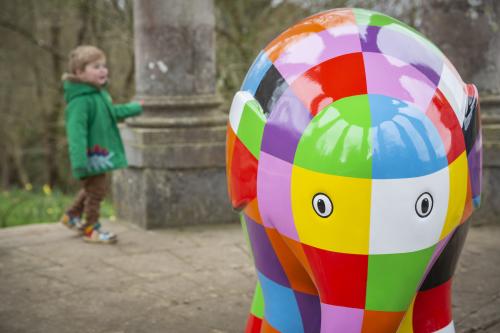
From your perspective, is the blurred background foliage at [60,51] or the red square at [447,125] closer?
the red square at [447,125]

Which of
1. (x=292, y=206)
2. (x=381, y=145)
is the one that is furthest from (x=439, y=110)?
(x=292, y=206)

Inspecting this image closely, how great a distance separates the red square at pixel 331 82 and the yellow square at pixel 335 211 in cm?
19

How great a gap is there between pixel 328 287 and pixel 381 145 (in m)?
0.40

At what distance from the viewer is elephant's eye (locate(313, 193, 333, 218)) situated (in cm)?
178

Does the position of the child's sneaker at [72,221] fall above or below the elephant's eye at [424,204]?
below

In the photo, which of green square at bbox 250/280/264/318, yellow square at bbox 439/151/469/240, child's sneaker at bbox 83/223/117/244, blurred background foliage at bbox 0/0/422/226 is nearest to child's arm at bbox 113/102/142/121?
child's sneaker at bbox 83/223/117/244

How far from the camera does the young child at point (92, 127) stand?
4.55m

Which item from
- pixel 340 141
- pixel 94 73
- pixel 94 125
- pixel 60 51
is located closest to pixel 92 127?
pixel 94 125

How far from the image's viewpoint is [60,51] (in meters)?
12.1

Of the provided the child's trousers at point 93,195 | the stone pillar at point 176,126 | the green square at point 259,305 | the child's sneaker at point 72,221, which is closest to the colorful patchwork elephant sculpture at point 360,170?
the green square at point 259,305

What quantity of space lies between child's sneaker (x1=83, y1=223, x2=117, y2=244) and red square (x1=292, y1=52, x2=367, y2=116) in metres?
3.07

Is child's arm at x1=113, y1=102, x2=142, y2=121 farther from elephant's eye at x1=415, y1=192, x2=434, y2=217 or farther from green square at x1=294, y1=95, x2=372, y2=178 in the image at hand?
elephant's eye at x1=415, y1=192, x2=434, y2=217

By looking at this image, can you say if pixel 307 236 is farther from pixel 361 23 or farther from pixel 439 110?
pixel 361 23

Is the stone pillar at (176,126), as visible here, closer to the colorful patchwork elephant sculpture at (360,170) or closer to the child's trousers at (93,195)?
the child's trousers at (93,195)
